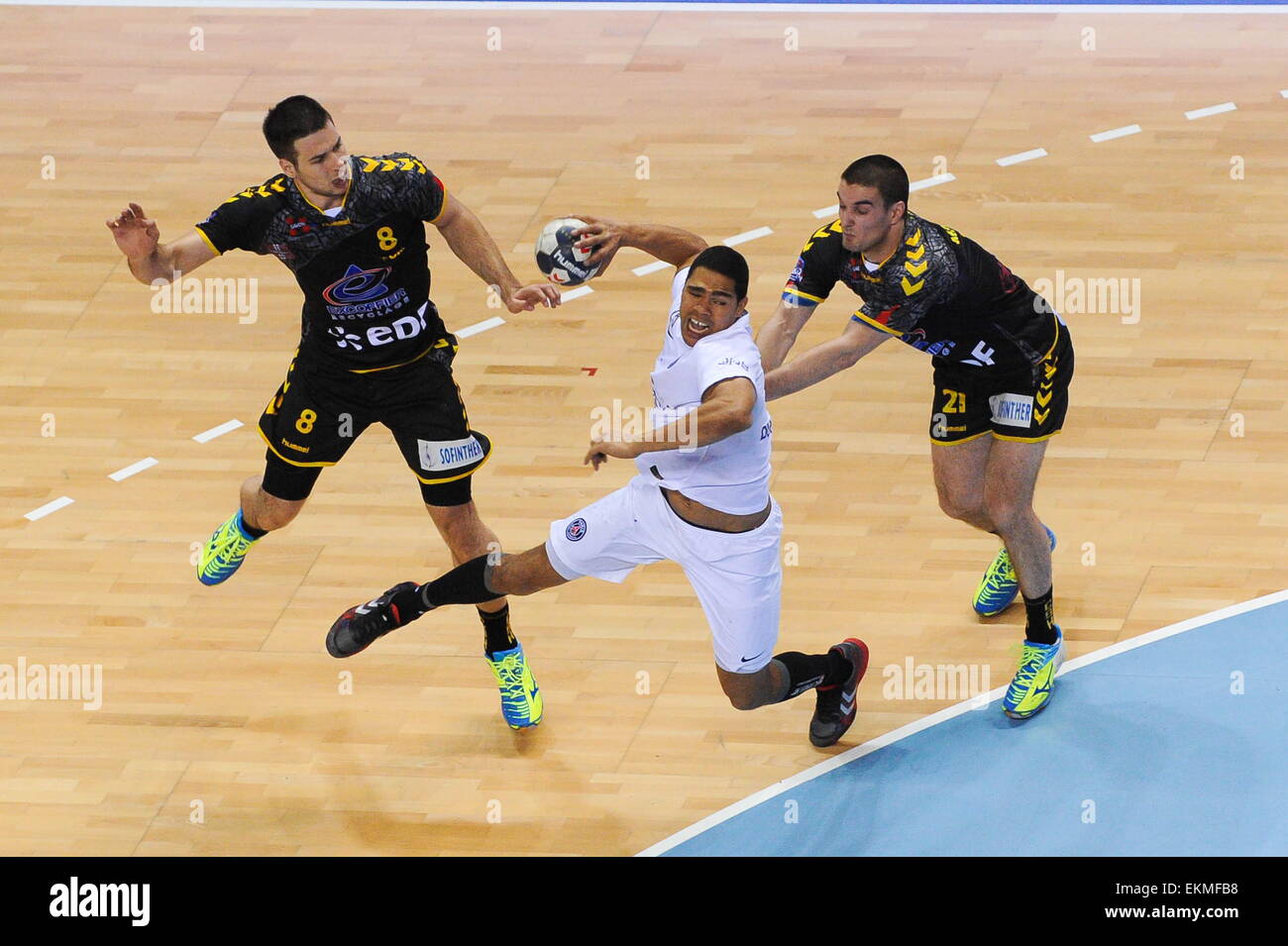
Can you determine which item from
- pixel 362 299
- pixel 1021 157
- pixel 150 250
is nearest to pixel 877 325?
pixel 362 299

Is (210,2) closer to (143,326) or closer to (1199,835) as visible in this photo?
(143,326)

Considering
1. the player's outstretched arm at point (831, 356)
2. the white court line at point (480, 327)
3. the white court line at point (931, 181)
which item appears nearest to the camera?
the player's outstretched arm at point (831, 356)

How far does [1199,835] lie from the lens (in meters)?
8.15

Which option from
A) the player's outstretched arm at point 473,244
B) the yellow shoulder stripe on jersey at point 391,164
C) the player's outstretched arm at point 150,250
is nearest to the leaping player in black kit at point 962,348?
the player's outstretched arm at point 473,244

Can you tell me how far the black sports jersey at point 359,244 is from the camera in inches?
334

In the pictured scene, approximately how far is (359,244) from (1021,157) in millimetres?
7225

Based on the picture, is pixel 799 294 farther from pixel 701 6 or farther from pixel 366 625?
pixel 701 6

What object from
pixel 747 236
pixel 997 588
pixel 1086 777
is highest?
pixel 747 236

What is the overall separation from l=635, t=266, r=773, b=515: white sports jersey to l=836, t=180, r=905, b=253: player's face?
713mm

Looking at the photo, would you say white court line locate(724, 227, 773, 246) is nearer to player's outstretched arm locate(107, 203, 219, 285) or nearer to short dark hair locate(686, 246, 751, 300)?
player's outstretched arm locate(107, 203, 219, 285)

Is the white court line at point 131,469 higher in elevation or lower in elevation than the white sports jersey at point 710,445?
lower

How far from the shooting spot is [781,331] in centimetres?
873

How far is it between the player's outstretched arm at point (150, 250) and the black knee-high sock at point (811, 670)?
3.06 metres

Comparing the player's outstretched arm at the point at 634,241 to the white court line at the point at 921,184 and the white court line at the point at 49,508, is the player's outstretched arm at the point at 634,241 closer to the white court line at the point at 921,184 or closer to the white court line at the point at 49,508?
the white court line at the point at 49,508
